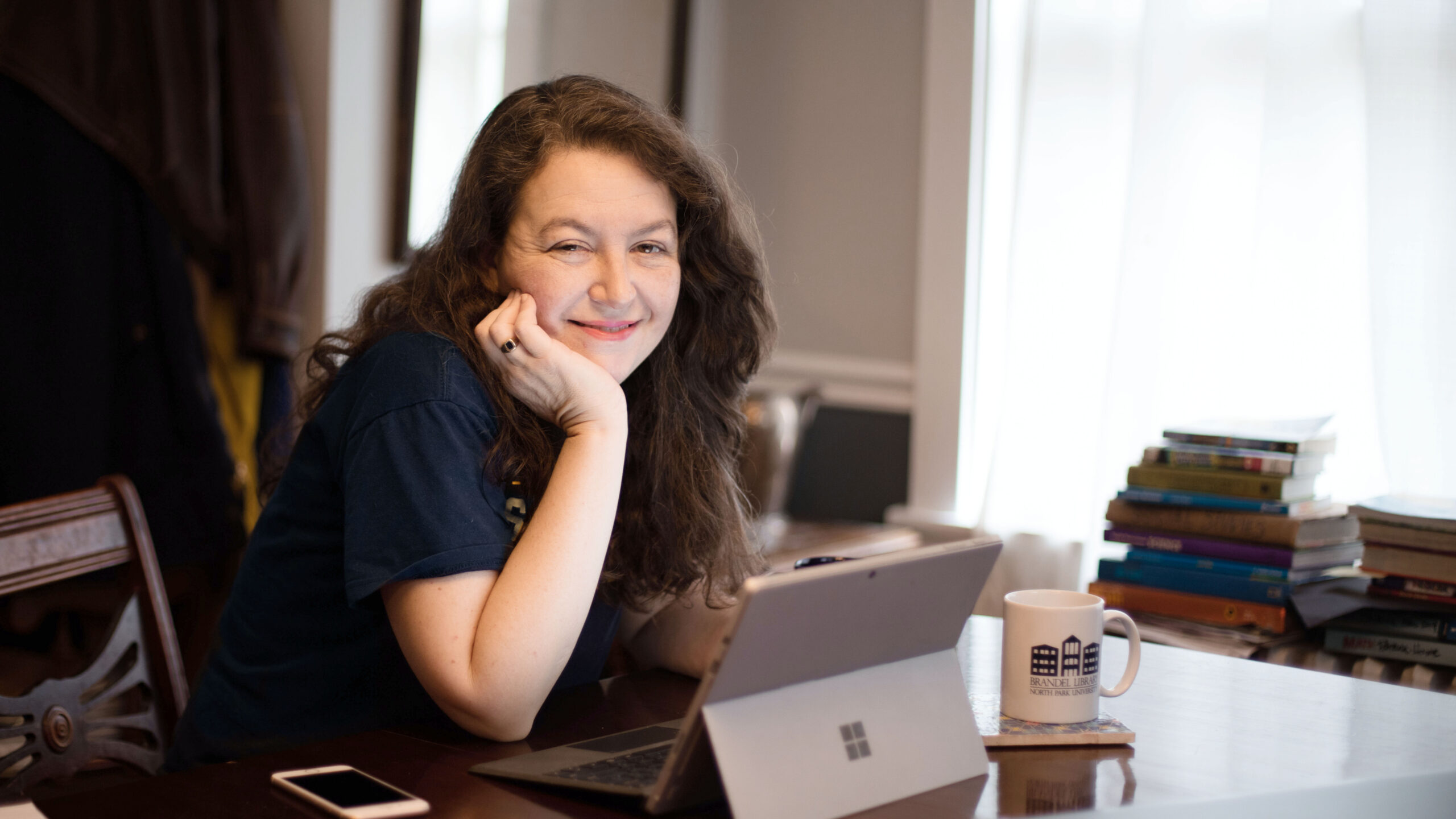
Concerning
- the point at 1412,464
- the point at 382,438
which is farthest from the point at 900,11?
the point at 382,438

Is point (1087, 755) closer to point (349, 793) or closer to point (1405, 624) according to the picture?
point (349, 793)

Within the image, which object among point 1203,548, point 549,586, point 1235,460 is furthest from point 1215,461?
point 549,586

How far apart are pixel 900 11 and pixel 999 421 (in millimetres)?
1010

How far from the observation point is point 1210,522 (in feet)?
5.58

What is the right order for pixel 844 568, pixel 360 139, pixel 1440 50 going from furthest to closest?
pixel 360 139, pixel 1440 50, pixel 844 568

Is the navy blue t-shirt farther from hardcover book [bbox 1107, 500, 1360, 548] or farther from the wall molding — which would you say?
the wall molding

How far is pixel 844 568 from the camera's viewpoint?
730 mm

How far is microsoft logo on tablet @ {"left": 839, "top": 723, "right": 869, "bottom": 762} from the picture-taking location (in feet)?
2.61

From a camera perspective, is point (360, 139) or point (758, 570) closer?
point (758, 570)

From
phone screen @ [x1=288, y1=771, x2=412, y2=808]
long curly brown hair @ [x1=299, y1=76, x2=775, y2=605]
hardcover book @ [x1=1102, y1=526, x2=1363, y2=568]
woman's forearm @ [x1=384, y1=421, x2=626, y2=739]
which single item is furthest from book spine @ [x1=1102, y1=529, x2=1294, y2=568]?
phone screen @ [x1=288, y1=771, x2=412, y2=808]

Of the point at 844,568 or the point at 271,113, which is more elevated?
the point at 271,113

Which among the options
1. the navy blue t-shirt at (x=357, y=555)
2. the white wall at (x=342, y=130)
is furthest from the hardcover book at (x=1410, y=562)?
the white wall at (x=342, y=130)

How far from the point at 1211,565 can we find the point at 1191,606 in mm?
69

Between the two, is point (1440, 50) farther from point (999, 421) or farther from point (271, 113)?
point (271, 113)
